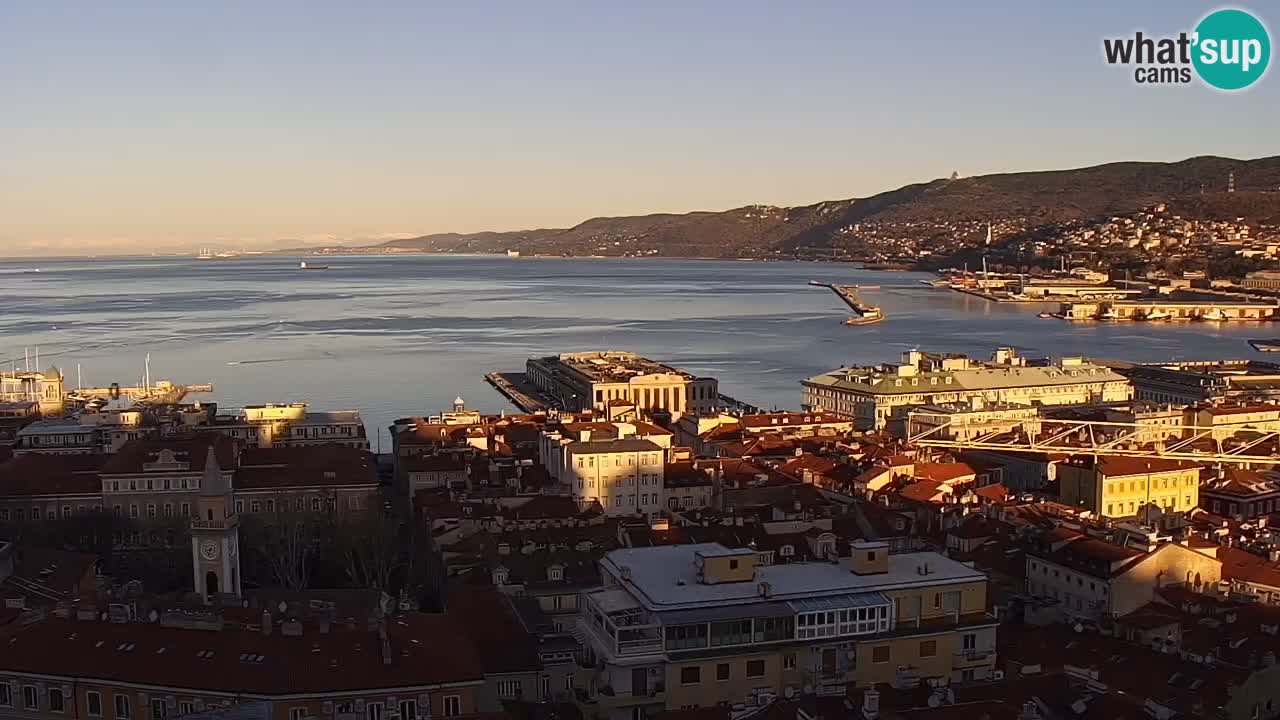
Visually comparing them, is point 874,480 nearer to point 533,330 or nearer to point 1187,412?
point 1187,412

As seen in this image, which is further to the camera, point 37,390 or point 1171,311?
point 1171,311

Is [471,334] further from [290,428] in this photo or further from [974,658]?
[974,658]

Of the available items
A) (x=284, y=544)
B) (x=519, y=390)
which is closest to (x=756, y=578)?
(x=284, y=544)

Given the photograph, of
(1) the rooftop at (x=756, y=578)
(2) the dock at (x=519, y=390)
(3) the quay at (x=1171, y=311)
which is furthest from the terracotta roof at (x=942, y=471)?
(3) the quay at (x=1171, y=311)

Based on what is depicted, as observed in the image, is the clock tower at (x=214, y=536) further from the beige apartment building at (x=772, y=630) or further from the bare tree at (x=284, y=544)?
the beige apartment building at (x=772, y=630)

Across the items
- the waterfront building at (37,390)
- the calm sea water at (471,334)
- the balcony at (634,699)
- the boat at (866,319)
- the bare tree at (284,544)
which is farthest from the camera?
the boat at (866,319)

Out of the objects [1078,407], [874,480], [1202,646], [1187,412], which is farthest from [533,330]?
[1202,646]
